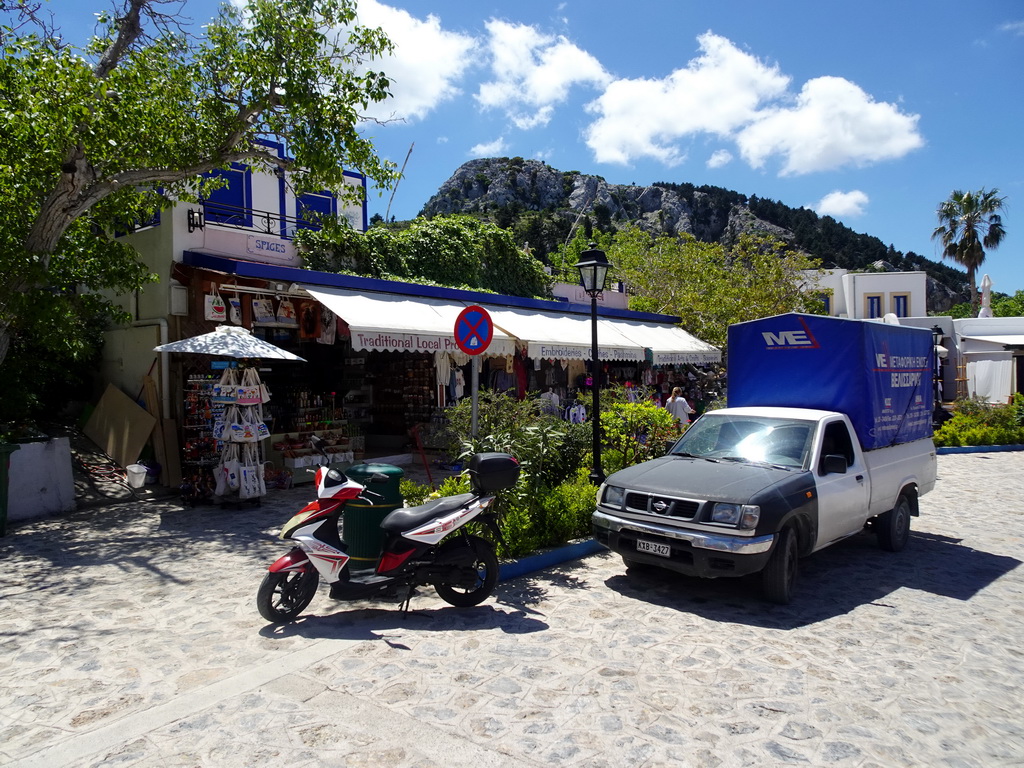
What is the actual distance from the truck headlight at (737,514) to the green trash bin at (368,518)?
9.10 feet

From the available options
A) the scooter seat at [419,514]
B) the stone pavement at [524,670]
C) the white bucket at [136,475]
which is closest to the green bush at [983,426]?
the stone pavement at [524,670]

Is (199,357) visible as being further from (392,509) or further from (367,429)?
(392,509)

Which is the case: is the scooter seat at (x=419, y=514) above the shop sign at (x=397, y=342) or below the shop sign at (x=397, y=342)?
below

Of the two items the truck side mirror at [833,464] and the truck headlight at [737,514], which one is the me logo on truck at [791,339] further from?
the truck headlight at [737,514]

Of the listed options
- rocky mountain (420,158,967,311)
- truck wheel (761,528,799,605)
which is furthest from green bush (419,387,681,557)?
rocky mountain (420,158,967,311)

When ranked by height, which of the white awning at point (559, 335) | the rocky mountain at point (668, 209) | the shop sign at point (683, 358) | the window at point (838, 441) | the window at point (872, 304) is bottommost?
the window at point (838, 441)

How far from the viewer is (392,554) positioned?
5.42m

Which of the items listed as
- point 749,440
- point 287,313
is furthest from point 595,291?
point 287,313

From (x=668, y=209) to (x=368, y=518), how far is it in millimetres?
112126

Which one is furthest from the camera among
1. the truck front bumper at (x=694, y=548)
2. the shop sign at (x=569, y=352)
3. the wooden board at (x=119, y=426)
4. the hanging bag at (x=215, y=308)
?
the shop sign at (x=569, y=352)

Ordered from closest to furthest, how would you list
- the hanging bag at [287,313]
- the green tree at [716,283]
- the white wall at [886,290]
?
the hanging bag at [287,313], the green tree at [716,283], the white wall at [886,290]

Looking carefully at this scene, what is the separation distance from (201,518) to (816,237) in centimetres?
10705

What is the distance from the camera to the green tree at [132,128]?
866cm

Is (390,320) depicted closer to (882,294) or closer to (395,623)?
(395,623)
